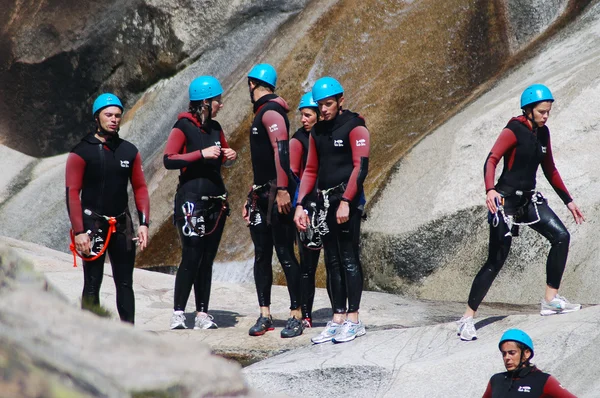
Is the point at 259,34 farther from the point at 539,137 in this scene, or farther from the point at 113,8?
the point at 539,137

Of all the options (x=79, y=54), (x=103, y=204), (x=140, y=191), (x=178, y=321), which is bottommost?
(x=178, y=321)

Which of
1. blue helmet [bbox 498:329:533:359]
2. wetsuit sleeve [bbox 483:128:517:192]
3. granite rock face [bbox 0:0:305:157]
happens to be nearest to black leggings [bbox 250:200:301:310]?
wetsuit sleeve [bbox 483:128:517:192]

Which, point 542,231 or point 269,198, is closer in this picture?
point 542,231

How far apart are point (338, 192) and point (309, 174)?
0.36 meters

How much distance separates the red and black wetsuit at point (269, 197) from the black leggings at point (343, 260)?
0.64m

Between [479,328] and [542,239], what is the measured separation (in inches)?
123

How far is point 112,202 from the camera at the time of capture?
8594 mm

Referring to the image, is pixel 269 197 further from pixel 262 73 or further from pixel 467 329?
pixel 467 329

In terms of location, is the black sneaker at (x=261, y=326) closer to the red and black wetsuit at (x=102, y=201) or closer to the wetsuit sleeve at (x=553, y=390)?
the red and black wetsuit at (x=102, y=201)

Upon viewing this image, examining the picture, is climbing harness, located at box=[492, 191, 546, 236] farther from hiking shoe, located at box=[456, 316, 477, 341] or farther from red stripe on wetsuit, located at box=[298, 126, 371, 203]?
red stripe on wetsuit, located at box=[298, 126, 371, 203]

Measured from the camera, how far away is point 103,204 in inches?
337

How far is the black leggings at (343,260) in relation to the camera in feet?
28.9

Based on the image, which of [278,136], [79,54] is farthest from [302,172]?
[79,54]

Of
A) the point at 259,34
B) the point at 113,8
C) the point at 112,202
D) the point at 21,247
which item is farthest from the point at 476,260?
the point at 113,8
